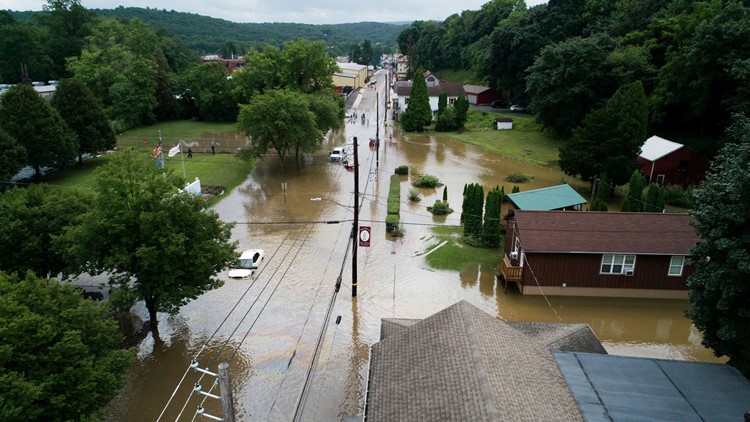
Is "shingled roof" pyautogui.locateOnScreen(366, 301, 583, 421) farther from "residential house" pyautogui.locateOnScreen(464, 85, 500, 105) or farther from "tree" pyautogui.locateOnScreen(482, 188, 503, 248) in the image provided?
"residential house" pyautogui.locateOnScreen(464, 85, 500, 105)

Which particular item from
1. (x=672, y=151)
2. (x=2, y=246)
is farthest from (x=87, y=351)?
(x=672, y=151)

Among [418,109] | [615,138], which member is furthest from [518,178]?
[418,109]

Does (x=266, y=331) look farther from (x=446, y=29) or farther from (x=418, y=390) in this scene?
(x=446, y=29)

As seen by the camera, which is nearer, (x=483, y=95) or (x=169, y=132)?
(x=169, y=132)

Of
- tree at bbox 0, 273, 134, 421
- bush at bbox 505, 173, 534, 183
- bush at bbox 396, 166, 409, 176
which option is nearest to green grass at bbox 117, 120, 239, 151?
bush at bbox 396, 166, 409, 176

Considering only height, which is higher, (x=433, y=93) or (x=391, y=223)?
(x=433, y=93)

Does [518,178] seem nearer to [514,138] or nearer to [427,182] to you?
[427,182]

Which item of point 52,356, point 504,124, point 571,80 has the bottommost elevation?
point 52,356
